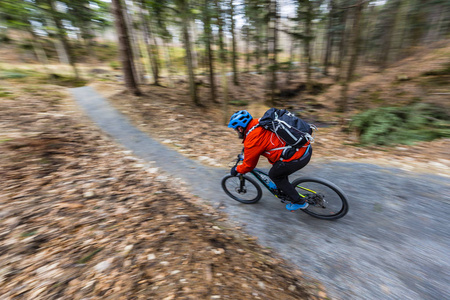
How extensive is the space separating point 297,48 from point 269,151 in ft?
50.8

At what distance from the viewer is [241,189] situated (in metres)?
4.93

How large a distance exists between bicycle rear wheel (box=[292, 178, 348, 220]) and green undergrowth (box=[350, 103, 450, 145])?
4926 mm

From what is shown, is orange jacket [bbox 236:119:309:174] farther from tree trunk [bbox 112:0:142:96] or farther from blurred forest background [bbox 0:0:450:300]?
tree trunk [bbox 112:0:142:96]

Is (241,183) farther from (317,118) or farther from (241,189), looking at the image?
(317,118)

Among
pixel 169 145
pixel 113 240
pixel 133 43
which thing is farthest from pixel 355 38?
pixel 133 43

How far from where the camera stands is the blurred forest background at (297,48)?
9164 millimetres

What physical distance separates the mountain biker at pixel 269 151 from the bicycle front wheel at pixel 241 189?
86 cm

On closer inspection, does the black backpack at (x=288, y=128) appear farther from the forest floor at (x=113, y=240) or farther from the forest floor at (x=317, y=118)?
the forest floor at (x=317, y=118)

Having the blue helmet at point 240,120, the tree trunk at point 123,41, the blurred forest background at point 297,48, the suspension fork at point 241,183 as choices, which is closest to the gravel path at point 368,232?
the suspension fork at point 241,183

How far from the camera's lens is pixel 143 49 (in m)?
18.6

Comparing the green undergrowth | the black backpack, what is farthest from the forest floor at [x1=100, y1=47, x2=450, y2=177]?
the black backpack

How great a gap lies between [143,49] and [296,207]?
Answer: 2010 centimetres

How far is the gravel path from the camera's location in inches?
114

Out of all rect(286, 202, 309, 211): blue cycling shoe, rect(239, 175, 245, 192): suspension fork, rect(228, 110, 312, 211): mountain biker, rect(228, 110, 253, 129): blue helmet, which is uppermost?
rect(228, 110, 253, 129): blue helmet
